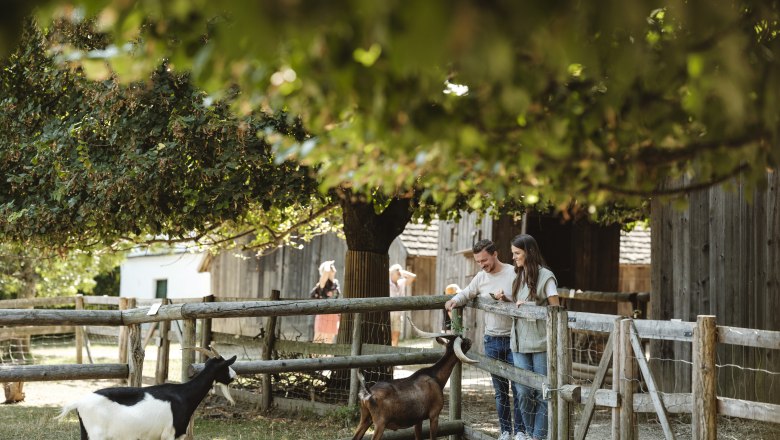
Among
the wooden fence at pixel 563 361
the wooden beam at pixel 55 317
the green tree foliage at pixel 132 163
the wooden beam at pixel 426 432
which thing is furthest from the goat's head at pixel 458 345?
the green tree foliage at pixel 132 163

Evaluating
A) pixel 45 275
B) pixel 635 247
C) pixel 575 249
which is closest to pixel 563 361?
pixel 575 249

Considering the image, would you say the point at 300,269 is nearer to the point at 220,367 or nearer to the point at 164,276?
the point at 164,276

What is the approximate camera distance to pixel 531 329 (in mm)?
7430

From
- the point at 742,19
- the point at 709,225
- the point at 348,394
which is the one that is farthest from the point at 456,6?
the point at 348,394

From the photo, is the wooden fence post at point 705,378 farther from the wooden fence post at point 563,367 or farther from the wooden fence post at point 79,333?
the wooden fence post at point 79,333

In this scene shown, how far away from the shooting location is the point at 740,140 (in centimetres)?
298

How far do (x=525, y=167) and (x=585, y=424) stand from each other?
401cm

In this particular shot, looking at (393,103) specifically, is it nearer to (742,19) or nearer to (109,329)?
(742,19)

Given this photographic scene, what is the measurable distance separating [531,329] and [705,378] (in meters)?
1.84

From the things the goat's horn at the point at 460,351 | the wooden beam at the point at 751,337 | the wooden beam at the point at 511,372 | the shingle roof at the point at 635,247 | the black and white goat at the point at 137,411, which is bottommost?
the black and white goat at the point at 137,411

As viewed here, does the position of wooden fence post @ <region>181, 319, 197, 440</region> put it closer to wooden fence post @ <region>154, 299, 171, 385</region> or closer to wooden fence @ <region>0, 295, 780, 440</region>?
wooden fence @ <region>0, 295, 780, 440</region>

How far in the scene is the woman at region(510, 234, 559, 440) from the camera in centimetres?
734

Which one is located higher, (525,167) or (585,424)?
(525,167)

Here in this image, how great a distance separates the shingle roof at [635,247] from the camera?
24.4 m
